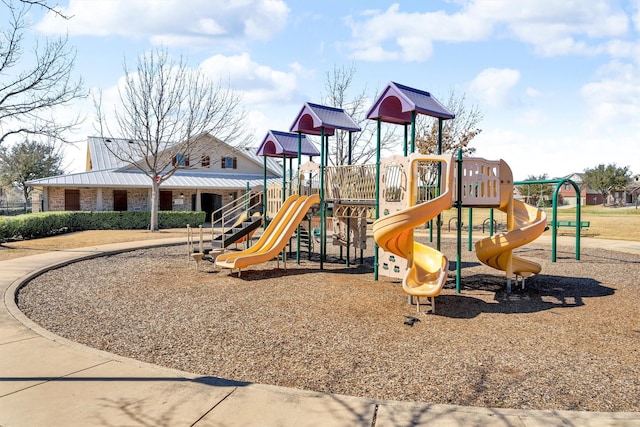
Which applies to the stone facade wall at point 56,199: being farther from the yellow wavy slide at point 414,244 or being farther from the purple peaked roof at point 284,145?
the yellow wavy slide at point 414,244

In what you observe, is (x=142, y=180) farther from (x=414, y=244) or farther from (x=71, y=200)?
(x=414, y=244)

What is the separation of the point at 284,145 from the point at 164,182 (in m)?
17.4

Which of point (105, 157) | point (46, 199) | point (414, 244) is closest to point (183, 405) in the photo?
point (414, 244)

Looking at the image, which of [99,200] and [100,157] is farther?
[100,157]

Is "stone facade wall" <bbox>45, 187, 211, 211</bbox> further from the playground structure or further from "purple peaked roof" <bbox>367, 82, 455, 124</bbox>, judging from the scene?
"purple peaked roof" <bbox>367, 82, 455, 124</bbox>

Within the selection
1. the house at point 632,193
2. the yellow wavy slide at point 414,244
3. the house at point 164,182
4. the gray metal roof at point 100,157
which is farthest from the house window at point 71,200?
the house at point 632,193

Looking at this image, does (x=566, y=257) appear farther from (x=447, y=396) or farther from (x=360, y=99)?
(x=360, y=99)

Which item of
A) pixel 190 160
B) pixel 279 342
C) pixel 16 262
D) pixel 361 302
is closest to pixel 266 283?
pixel 361 302

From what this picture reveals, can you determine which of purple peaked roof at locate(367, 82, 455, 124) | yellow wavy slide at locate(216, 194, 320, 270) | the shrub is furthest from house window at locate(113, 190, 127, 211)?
purple peaked roof at locate(367, 82, 455, 124)

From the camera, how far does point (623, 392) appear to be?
17.1ft

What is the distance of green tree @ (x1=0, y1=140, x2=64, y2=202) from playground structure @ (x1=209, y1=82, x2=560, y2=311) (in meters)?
51.4

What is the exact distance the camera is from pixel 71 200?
3042 centimetres

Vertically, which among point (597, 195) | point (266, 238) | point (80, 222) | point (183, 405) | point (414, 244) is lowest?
point (183, 405)

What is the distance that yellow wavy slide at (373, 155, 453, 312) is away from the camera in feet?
29.4
